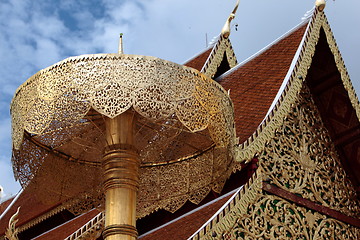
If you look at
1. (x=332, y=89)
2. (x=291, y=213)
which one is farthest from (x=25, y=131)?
(x=332, y=89)

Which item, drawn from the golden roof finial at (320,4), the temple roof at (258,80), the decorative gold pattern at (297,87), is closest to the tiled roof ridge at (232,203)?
the decorative gold pattern at (297,87)

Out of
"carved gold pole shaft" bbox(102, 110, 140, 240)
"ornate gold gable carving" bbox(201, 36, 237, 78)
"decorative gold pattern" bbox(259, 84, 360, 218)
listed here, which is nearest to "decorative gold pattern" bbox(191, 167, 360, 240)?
"decorative gold pattern" bbox(259, 84, 360, 218)

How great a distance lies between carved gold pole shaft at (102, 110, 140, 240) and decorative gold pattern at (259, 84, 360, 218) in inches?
71.1

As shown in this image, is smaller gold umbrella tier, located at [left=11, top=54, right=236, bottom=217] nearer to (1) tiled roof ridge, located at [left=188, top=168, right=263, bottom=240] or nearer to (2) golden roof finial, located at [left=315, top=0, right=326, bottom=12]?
(1) tiled roof ridge, located at [left=188, top=168, right=263, bottom=240]

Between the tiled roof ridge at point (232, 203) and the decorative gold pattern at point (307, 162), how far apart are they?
160 millimetres

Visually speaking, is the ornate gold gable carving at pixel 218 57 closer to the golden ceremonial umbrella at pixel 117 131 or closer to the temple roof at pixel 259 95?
the temple roof at pixel 259 95

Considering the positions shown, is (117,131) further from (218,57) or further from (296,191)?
(218,57)

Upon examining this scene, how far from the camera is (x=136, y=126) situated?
4395 millimetres

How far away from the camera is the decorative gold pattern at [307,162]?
575 centimetres

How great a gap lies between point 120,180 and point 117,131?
30cm

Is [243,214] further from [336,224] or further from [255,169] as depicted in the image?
[336,224]

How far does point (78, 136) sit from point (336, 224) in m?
2.42

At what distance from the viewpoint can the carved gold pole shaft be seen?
3.65m

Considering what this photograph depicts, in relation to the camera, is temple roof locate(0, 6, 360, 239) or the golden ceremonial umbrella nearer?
the golden ceremonial umbrella
